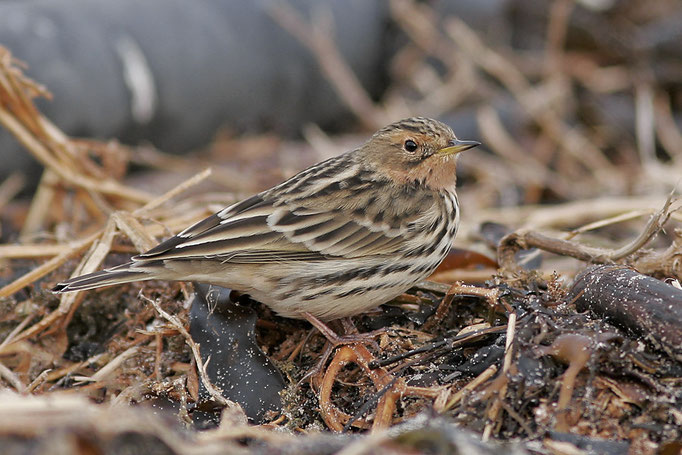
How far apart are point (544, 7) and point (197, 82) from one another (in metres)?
3.99

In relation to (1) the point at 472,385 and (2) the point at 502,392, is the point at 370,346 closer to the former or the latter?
(1) the point at 472,385

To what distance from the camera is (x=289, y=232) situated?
4164 millimetres

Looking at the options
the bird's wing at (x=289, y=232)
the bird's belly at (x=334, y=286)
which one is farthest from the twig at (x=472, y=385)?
the bird's wing at (x=289, y=232)

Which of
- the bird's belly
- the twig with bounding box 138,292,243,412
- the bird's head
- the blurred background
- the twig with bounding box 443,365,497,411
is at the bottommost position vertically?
the twig with bounding box 138,292,243,412

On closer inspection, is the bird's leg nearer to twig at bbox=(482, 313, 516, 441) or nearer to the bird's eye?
twig at bbox=(482, 313, 516, 441)

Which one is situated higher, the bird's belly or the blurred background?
the blurred background

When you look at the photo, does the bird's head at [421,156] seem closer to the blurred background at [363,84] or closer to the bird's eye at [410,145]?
the bird's eye at [410,145]

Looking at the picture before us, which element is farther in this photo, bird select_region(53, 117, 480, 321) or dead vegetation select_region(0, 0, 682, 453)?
bird select_region(53, 117, 480, 321)

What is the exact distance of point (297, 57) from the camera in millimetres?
8672

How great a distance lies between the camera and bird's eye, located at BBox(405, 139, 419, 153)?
15.4ft

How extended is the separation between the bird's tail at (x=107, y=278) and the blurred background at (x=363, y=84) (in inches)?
99.4

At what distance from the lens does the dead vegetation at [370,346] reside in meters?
3.01

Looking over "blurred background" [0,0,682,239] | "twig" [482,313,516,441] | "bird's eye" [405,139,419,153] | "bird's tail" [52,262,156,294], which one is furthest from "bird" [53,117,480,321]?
"blurred background" [0,0,682,239]

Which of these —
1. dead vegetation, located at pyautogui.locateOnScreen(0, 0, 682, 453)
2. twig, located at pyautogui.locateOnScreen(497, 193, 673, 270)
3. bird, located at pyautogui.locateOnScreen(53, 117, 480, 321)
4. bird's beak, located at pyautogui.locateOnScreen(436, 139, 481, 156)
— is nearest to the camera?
dead vegetation, located at pyautogui.locateOnScreen(0, 0, 682, 453)
